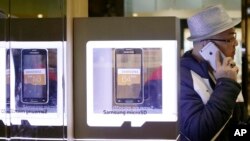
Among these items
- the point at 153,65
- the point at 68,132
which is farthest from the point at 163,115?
the point at 68,132

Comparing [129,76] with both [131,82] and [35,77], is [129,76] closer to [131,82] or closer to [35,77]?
[131,82]

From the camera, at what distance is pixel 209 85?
2.16 m

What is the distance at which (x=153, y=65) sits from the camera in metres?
1.89

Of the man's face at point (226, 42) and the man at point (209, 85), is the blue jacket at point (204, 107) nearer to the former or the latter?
the man at point (209, 85)

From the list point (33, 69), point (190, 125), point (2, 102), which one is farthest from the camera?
point (190, 125)

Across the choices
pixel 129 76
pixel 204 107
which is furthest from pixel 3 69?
pixel 204 107

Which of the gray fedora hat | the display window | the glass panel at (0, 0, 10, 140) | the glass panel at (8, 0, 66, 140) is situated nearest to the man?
the gray fedora hat

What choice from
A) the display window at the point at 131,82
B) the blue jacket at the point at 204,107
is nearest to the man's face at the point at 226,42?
the blue jacket at the point at 204,107

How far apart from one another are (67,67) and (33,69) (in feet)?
0.44

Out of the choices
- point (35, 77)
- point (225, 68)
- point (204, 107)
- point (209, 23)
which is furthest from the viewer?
point (209, 23)

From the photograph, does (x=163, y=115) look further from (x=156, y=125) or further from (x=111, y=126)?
(x=111, y=126)

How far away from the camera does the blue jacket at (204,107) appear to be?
202 centimetres

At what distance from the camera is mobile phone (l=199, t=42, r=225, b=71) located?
86.6 inches

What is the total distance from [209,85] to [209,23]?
307 mm
